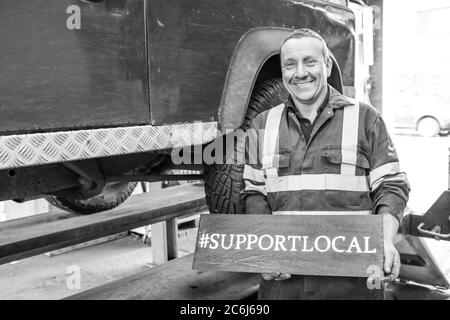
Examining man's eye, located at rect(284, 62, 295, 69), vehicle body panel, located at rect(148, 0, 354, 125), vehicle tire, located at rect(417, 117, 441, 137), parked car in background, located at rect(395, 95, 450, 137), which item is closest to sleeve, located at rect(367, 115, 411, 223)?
man's eye, located at rect(284, 62, 295, 69)

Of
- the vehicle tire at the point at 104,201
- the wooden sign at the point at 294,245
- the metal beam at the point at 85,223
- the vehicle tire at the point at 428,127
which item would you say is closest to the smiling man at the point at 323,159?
the wooden sign at the point at 294,245

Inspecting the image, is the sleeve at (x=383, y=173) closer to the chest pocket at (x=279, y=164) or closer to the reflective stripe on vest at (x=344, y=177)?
the reflective stripe on vest at (x=344, y=177)

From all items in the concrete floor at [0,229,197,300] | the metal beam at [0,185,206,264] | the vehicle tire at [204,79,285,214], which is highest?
the vehicle tire at [204,79,285,214]

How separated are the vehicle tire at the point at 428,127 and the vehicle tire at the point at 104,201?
10724mm

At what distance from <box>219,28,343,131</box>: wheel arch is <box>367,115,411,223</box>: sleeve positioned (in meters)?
0.68

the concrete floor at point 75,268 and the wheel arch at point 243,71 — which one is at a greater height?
the wheel arch at point 243,71

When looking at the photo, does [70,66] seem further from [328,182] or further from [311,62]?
[328,182]

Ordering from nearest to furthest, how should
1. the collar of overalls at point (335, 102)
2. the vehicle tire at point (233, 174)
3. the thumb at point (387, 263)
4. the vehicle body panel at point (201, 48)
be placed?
the thumb at point (387, 263) → the collar of overalls at point (335, 102) → the vehicle body panel at point (201, 48) → the vehicle tire at point (233, 174)

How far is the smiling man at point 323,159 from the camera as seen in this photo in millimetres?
1833

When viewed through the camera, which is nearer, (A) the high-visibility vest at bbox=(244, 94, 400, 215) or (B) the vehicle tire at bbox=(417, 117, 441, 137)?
(A) the high-visibility vest at bbox=(244, 94, 400, 215)

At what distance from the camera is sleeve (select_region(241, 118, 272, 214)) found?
6.60ft

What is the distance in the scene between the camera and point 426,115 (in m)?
13.0

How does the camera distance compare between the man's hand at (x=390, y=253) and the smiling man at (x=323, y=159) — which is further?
the smiling man at (x=323, y=159)

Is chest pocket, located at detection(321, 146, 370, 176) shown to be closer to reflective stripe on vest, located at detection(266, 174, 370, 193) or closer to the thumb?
reflective stripe on vest, located at detection(266, 174, 370, 193)
